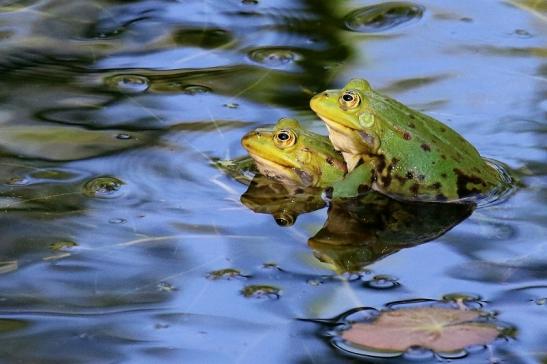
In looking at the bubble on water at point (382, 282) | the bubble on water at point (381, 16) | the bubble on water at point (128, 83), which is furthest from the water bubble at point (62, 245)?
the bubble on water at point (381, 16)

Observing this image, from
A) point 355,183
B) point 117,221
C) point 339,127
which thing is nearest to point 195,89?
point 339,127

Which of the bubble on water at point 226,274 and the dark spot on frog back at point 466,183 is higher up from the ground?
the dark spot on frog back at point 466,183

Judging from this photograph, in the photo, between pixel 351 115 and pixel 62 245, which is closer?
pixel 62 245

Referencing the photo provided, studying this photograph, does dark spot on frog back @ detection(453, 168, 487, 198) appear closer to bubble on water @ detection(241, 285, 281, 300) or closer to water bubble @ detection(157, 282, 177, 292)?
bubble on water @ detection(241, 285, 281, 300)

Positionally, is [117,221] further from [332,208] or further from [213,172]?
[332,208]

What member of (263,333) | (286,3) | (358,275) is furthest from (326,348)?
(286,3)

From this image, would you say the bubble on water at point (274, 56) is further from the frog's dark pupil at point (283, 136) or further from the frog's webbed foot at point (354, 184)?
the frog's webbed foot at point (354, 184)

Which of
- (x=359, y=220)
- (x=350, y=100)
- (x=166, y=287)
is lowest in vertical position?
(x=166, y=287)
